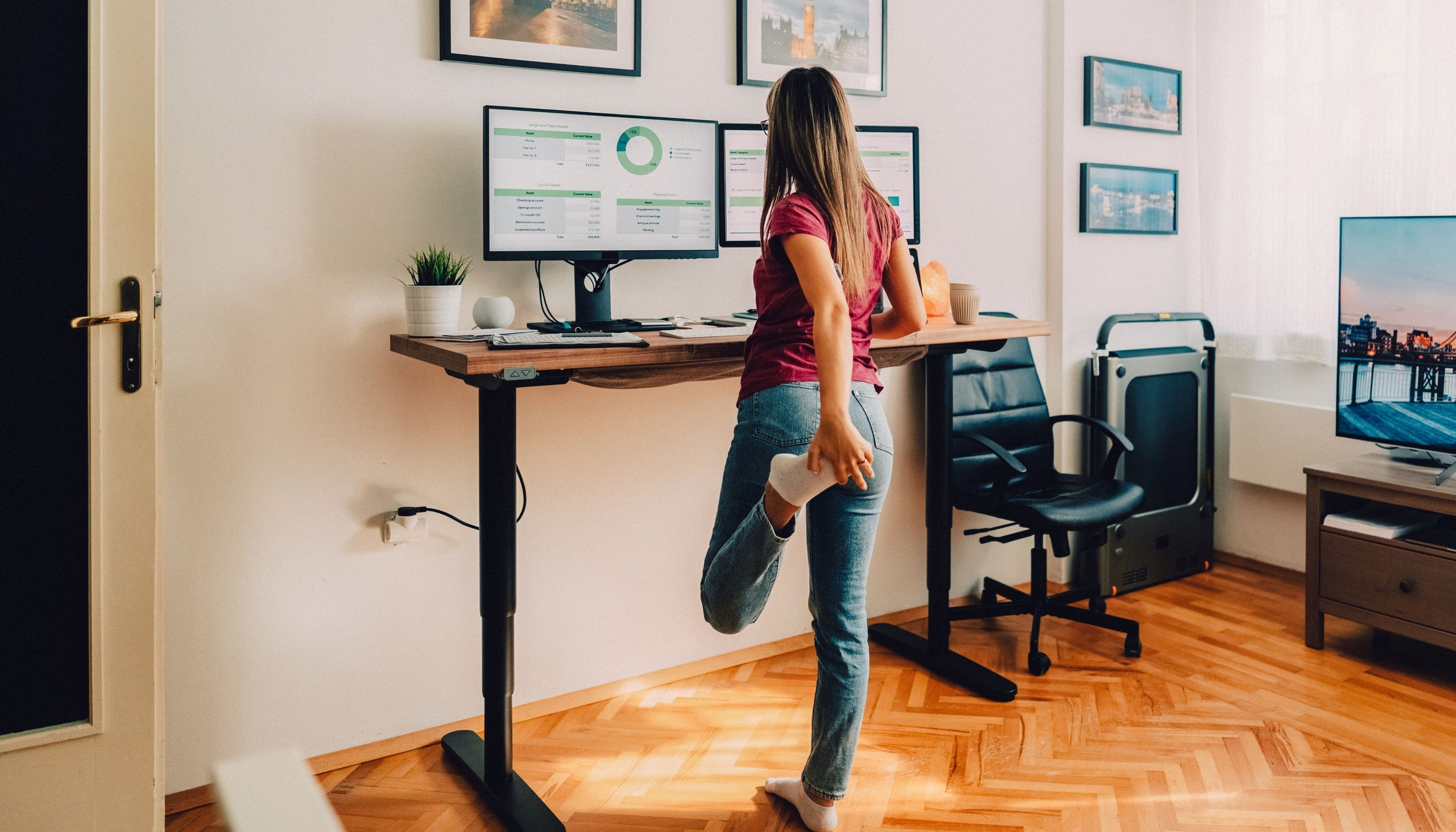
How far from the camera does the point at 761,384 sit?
1.92 metres

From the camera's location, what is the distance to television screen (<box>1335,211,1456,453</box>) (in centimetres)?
286

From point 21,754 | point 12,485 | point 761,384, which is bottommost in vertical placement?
point 21,754

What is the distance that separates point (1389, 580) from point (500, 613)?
2.46 metres

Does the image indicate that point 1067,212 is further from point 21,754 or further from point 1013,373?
point 21,754

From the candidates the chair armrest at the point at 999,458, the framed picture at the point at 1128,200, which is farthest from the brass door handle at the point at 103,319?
the framed picture at the point at 1128,200

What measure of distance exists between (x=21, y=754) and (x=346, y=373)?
0.97 metres

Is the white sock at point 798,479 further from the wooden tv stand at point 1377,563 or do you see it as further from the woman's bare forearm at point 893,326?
the wooden tv stand at point 1377,563

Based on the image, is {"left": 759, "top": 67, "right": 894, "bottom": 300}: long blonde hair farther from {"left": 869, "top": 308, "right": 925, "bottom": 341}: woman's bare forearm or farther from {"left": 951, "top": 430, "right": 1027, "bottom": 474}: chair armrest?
{"left": 951, "top": 430, "right": 1027, "bottom": 474}: chair armrest

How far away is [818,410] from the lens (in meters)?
1.88

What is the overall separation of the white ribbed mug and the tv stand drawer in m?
1.30

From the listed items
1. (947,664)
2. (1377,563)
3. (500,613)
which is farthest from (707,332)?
(1377,563)

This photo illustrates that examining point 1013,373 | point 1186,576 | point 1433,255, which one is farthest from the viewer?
point 1186,576

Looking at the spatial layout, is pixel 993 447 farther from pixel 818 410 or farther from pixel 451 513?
pixel 451 513

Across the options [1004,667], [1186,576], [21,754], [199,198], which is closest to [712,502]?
[1004,667]
